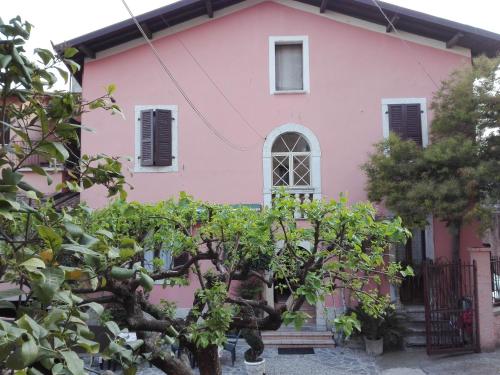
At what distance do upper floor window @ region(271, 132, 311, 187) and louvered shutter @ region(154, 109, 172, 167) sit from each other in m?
2.50

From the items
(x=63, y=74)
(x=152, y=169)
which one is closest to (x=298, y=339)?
(x=152, y=169)

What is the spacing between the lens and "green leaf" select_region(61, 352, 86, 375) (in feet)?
4.40

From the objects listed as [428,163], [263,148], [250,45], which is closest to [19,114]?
[428,163]

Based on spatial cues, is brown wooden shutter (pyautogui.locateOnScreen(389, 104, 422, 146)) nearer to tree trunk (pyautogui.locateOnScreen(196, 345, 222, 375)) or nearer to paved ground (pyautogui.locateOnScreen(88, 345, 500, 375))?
paved ground (pyautogui.locateOnScreen(88, 345, 500, 375))

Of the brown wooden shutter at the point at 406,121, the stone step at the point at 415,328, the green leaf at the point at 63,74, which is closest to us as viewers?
the green leaf at the point at 63,74

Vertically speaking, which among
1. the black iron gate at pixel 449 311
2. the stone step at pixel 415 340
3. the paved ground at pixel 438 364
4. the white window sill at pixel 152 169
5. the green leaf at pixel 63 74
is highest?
the white window sill at pixel 152 169

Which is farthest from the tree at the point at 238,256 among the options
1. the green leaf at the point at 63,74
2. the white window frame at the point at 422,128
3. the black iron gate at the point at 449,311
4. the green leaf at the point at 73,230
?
the white window frame at the point at 422,128

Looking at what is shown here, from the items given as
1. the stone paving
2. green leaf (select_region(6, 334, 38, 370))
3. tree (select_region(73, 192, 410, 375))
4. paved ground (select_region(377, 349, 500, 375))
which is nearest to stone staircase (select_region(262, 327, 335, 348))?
the stone paving

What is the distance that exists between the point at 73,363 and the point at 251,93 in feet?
34.9

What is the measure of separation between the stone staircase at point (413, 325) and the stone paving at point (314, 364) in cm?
105

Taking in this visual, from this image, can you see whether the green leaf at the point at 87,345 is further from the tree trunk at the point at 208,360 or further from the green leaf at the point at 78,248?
the tree trunk at the point at 208,360

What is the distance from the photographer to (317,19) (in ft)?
38.5

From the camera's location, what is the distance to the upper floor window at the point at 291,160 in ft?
38.1

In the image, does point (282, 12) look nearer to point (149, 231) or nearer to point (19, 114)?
point (149, 231)
